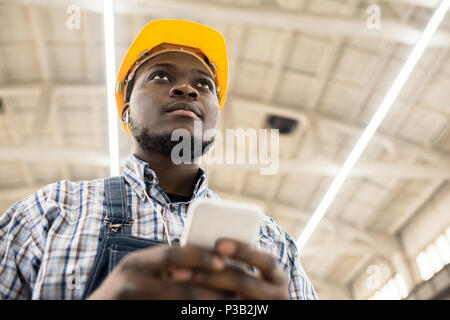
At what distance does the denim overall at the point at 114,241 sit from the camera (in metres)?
→ 1.13

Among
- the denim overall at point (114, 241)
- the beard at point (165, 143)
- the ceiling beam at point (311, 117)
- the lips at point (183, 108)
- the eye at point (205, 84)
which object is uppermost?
the ceiling beam at point (311, 117)

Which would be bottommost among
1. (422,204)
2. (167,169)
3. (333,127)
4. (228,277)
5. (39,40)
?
(228,277)

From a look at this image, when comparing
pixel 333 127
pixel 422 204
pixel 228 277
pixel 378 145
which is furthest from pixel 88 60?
pixel 422 204

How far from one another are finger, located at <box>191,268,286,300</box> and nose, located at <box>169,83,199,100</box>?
1.13 metres

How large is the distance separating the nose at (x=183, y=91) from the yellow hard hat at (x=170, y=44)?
438 mm

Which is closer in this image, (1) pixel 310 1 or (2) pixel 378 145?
(1) pixel 310 1

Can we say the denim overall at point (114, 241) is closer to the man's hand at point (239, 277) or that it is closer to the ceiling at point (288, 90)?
the man's hand at point (239, 277)

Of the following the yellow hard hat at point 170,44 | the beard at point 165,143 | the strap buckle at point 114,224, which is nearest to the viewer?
the strap buckle at point 114,224

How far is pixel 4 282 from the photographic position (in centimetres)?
115

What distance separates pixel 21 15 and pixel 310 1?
18.2 feet

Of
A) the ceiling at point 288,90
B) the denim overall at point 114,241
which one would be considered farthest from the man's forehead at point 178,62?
the ceiling at point 288,90

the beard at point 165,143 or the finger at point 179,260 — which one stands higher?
the beard at point 165,143

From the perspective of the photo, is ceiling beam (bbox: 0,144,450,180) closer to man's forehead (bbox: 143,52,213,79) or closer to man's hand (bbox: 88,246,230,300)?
man's forehead (bbox: 143,52,213,79)

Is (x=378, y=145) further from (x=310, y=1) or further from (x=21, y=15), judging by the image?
(x=21, y=15)
